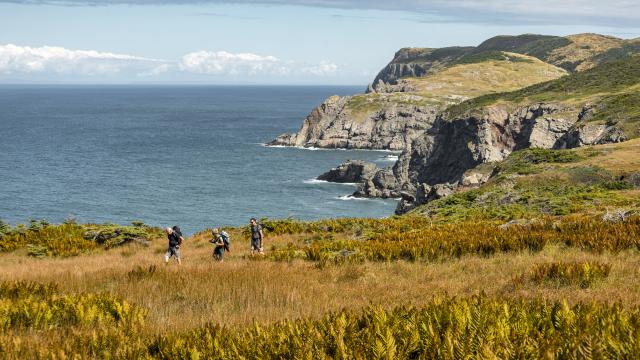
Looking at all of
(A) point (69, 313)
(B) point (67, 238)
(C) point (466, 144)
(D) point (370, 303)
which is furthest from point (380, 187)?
(D) point (370, 303)

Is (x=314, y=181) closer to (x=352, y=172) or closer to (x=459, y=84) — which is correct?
(x=352, y=172)

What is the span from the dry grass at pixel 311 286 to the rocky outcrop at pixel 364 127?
127 m

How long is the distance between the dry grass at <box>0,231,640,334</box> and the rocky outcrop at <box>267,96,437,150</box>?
126900 mm

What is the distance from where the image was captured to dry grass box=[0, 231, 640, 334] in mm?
8434

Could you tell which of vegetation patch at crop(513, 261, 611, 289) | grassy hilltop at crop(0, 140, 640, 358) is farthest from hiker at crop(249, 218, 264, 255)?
vegetation patch at crop(513, 261, 611, 289)

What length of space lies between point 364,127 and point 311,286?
440ft

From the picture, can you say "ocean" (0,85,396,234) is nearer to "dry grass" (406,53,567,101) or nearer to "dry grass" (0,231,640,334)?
"dry grass" (406,53,567,101)

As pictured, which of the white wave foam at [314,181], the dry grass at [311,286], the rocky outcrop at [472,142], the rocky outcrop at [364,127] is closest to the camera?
the dry grass at [311,286]

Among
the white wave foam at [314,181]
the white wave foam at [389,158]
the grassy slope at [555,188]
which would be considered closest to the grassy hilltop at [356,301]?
the grassy slope at [555,188]

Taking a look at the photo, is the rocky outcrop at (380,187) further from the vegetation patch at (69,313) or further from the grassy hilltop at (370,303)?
the vegetation patch at (69,313)

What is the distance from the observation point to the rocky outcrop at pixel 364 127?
14000 centimetres

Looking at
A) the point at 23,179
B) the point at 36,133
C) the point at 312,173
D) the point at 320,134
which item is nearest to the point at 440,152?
the point at 312,173

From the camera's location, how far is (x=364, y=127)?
470 feet

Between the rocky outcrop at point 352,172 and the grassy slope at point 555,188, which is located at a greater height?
the grassy slope at point 555,188
